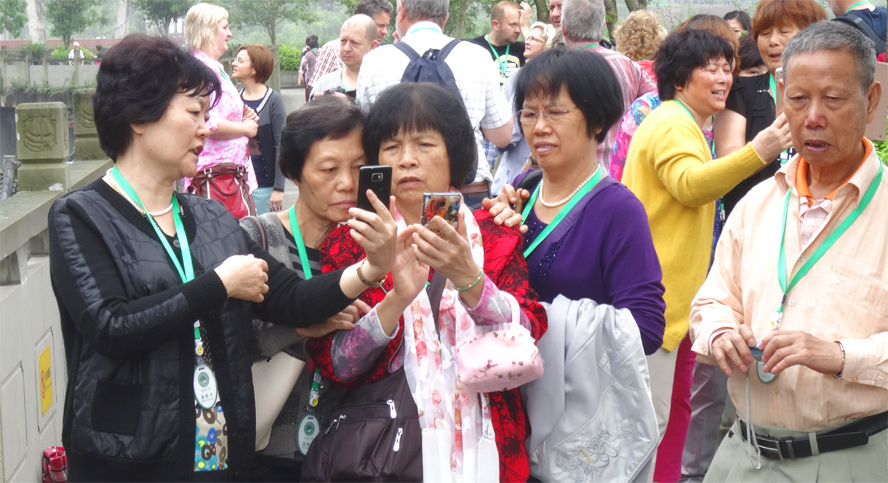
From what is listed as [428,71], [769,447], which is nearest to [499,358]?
[769,447]

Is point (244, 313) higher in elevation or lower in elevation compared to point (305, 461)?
higher

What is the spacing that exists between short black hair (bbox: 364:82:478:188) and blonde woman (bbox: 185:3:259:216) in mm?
3551

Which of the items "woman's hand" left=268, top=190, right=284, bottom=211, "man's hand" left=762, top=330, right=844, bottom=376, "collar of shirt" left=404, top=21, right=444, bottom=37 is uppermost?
"collar of shirt" left=404, top=21, right=444, bottom=37

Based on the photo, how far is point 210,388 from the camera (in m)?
2.63

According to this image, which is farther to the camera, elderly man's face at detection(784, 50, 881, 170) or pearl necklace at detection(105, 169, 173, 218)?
pearl necklace at detection(105, 169, 173, 218)

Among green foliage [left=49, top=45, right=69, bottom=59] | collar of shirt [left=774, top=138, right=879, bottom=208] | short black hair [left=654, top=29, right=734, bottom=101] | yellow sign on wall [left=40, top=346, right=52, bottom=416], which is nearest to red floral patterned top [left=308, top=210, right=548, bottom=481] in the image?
collar of shirt [left=774, top=138, right=879, bottom=208]

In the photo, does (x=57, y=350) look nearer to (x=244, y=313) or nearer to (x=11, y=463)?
Answer: (x=11, y=463)

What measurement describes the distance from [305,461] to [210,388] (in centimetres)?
36

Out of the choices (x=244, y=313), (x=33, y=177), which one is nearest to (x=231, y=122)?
(x=33, y=177)

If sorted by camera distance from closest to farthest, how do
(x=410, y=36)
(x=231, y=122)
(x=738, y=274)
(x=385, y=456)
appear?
1. (x=385, y=456)
2. (x=738, y=274)
3. (x=410, y=36)
4. (x=231, y=122)

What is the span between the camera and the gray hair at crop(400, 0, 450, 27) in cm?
546

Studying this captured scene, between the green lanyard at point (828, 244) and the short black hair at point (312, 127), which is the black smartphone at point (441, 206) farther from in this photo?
the green lanyard at point (828, 244)

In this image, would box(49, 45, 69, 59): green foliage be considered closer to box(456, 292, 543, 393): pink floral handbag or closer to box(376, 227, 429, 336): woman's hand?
box(376, 227, 429, 336): woman's hand

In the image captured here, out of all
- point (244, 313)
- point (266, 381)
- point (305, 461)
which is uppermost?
point (244, 313)
